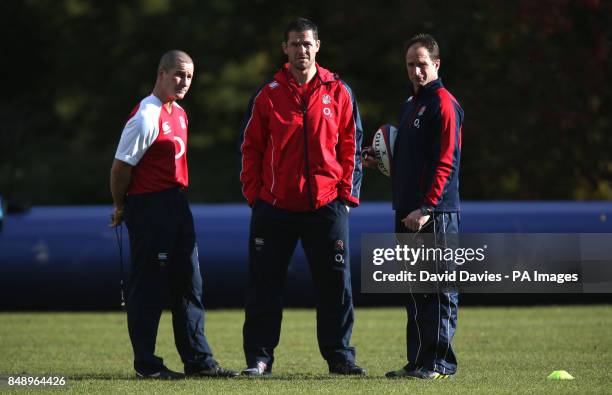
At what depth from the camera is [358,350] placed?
9.51 m

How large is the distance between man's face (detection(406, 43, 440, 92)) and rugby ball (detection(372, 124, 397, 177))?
0.41 metres

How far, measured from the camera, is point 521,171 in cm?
1930

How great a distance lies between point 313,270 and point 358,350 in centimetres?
192

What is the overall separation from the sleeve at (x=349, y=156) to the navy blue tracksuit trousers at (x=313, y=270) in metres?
0.09

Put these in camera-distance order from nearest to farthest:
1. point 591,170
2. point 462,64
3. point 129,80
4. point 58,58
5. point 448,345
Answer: point 448,345 → point 591,170 → point 462,64 → point 129,80 → point 58,58

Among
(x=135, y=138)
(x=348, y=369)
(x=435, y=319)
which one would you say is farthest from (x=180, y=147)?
(x=435, y=319)

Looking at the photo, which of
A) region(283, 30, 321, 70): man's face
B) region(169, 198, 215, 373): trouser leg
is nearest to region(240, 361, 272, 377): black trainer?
region(169, 198, 215, 373): trouser leg

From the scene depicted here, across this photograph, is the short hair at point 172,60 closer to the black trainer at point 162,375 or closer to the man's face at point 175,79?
the man's face at point 175,79

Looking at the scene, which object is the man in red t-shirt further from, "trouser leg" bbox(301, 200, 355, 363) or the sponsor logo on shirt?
"trouser leg" bbox(301, 200, 355, 363)

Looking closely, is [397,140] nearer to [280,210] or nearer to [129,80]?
[280,210]

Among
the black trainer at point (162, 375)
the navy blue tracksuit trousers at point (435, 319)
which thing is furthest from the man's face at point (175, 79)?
the black trainer at point (162, 375)

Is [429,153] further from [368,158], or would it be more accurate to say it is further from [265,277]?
[265,277]

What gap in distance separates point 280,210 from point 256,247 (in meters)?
0.30

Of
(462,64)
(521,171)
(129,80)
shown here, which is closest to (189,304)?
(521,171)
